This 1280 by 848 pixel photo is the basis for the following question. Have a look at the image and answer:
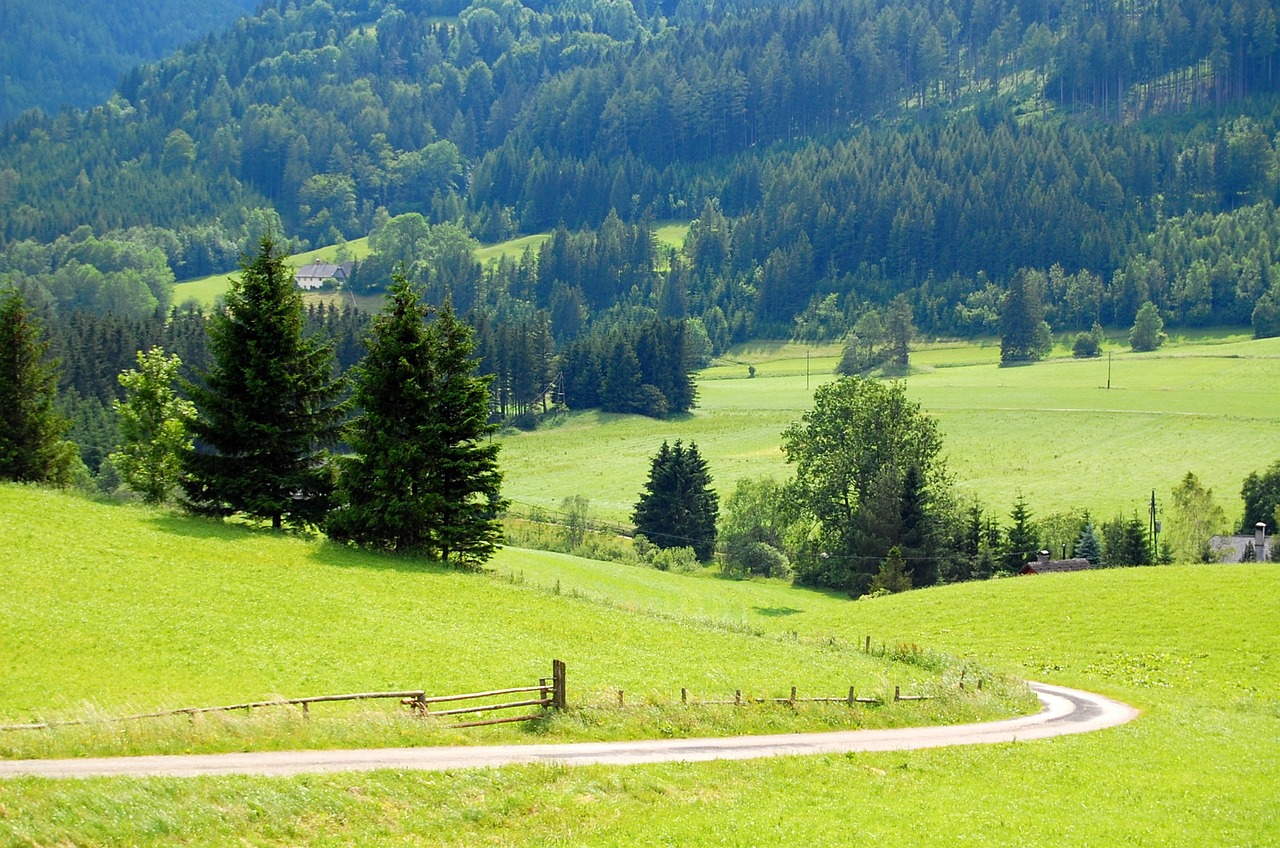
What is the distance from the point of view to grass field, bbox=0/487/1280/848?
23.4m

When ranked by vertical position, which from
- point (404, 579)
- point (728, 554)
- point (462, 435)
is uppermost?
point (462, 435)

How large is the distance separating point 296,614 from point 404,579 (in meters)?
8.15

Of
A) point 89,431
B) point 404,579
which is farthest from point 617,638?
point 89,431

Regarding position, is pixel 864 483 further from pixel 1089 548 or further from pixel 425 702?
pixel 425 702

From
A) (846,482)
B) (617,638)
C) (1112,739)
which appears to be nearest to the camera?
(1112,739)

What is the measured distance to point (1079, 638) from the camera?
55781 millimetres

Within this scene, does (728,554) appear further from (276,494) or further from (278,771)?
(278,771)

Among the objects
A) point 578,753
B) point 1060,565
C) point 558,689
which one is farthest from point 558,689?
point 1060,565

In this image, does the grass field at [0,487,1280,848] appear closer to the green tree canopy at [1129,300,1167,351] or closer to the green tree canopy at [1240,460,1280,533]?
the green tree canopy at [1240,460,1280,533]

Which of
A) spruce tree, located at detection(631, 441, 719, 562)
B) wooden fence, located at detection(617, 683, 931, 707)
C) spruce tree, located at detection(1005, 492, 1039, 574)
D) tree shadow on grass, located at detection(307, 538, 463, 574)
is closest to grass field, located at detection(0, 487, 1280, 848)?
tree shadow on grass, located at detection(307, 538, 463, 574)

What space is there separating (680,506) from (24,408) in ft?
180

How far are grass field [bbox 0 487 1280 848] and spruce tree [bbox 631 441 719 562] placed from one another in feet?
→ 112

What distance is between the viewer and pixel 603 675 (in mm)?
38000

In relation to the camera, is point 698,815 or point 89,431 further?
point 89,431
